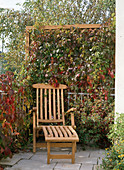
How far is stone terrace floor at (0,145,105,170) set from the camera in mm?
3207

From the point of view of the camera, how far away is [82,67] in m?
4.52

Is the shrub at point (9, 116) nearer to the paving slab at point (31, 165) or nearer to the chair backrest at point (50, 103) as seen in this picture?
the paving slab at point (31, 165)

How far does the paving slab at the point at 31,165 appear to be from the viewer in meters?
3.18

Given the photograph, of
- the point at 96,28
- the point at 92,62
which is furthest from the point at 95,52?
the point at 96,28

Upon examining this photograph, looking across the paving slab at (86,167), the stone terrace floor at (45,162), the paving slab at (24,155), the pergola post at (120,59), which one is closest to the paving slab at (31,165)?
the stone terrace floor at (45,162)

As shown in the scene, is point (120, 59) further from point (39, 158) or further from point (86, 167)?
point (39, 158)

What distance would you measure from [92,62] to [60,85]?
70 cm

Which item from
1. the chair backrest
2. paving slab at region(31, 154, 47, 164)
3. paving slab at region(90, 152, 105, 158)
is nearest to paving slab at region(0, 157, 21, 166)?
paving slab at region(31, 154, 47, 164)

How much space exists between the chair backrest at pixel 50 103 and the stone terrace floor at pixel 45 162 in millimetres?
650

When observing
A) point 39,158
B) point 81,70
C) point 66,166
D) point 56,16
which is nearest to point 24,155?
point 39,158

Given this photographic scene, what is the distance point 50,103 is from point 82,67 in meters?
Result: 0.86

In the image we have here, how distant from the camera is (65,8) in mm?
9070

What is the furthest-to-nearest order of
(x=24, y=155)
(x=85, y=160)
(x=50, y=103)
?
(x=50, y=103) < (x=24, y=155) < (x=85, y=160)

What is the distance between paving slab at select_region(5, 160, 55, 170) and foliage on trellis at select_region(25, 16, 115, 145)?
1.08 metres
